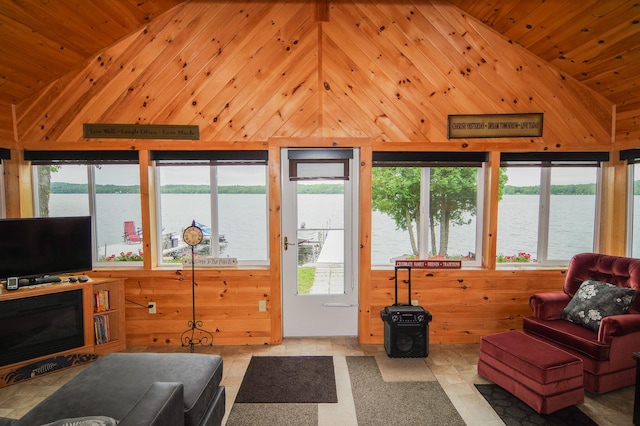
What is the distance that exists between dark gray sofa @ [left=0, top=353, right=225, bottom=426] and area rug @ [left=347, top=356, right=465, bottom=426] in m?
1.09

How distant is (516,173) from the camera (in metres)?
3.84

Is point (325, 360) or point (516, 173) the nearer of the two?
point (325, 360)

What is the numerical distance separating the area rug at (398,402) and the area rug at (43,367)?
255 centimetres

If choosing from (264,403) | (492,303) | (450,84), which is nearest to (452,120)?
(450,84)

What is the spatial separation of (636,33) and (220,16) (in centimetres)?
370

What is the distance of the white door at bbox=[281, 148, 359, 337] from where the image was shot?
3.74 meters

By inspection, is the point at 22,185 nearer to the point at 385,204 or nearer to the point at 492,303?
the point at 385,204

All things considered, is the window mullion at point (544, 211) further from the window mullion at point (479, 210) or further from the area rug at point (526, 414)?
the area rug at point (526, 414)

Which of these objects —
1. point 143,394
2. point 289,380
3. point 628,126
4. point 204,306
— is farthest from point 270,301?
point 628,126

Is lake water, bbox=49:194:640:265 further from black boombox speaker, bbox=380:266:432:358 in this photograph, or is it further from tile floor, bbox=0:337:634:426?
tile floor, bbox=0:337:634:426

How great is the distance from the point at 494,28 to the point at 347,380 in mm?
3739

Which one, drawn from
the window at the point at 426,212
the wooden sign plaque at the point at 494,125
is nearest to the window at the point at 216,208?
the window at the point at 426,212

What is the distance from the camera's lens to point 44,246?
3176mm

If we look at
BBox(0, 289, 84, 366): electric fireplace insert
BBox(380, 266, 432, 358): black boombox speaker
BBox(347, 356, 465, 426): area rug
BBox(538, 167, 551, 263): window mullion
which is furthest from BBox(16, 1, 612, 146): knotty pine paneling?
BBox(347, 356, 465, 426): area rug
